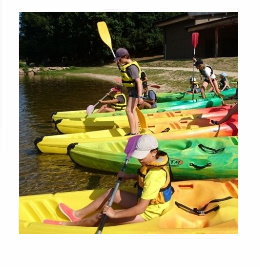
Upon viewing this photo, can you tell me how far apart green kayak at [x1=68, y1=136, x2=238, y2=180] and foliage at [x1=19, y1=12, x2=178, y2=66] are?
74.4 feet

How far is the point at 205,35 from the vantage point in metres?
20.7

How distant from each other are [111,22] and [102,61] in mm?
3183

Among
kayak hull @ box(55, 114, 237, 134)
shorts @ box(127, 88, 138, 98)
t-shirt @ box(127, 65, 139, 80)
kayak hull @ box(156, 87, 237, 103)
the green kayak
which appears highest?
t-shirt @ box(127, 65, 139, 80)

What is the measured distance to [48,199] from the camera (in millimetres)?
3377

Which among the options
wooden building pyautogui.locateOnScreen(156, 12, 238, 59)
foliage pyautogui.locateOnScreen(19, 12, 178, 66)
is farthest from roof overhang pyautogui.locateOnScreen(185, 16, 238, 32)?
foliage pyautogui.locateOnScreen(19, 12, 178, 66)

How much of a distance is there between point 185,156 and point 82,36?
2529 centimetres

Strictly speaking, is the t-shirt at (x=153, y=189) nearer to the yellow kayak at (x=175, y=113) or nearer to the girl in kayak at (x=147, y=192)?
the girl in kayak at (x=147, y=192)

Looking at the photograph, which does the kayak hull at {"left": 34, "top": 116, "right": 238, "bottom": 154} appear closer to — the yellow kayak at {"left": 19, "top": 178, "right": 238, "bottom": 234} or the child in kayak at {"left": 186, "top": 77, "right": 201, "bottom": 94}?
the yellow kayak at {"left": 19, "top": 178, "right": 238, "bottom": 234}

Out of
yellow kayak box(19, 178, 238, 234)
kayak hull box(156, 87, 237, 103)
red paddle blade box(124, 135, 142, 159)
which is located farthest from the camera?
kayak hull box(156, 87, 237, 103)

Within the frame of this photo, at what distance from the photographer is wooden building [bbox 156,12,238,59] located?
63.4ft

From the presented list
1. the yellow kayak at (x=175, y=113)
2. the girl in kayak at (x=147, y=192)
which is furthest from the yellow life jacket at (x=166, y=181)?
the yellow kayak at (x=175, y=113)

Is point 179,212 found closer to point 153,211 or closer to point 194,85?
point 153,211
